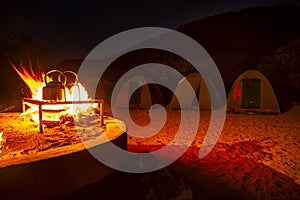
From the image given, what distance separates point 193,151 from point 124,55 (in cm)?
5028

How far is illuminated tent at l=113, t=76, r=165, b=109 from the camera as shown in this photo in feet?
45.2

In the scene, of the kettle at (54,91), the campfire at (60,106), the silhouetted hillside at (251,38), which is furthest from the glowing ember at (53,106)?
the silhouetted hillside at (251,38)

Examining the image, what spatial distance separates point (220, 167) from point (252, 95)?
8606mm

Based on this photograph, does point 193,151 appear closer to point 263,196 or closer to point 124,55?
point 263,196

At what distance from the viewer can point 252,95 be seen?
12.4m

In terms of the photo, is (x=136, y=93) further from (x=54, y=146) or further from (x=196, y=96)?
(x=54, y=146)

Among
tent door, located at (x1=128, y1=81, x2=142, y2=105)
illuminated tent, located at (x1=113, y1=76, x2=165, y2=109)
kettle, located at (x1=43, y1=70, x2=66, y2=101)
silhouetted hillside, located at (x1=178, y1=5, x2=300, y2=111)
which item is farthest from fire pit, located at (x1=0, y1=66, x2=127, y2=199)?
silhouetted hillside, located at (x1=178, y1=5, x2=300, y2=111)

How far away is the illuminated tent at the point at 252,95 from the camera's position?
11672 millimetres

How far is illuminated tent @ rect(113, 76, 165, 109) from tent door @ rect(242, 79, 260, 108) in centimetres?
501

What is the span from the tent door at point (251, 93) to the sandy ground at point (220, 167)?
4.08m

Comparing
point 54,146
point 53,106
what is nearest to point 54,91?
point 53,106

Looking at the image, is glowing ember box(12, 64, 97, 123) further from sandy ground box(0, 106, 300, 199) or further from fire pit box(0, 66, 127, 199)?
sandy ground box(0, 106, 300, 199)

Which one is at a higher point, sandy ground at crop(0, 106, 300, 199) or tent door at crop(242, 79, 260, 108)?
tent door at crop(242, 79, 260, 108)

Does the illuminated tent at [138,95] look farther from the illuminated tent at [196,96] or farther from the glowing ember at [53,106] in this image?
the glowing ember at [53,106]
